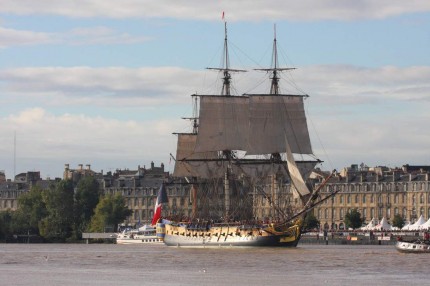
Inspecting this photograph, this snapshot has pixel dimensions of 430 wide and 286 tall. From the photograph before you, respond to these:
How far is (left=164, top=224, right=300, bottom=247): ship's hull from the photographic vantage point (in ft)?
499

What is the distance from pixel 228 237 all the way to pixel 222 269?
59.0m

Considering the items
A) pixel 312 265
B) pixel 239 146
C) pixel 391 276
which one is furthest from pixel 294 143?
pixel 391 276

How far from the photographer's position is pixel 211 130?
17288 cm

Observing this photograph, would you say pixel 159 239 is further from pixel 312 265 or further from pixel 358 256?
pixel 312 265

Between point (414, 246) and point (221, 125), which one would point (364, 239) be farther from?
point (414, 246)

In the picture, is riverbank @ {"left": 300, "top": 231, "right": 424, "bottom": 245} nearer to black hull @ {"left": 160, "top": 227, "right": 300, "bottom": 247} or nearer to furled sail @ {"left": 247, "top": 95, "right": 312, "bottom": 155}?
furled sail @ {"left": 247, "top": 95, "right": 312, "bottom": 155}

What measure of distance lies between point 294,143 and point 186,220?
16535mm

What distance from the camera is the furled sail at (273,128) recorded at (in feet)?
559

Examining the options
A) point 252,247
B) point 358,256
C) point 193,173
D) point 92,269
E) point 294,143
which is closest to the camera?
point 92,269

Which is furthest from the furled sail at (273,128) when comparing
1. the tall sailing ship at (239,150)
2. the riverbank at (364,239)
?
the riverbank at (364,239)

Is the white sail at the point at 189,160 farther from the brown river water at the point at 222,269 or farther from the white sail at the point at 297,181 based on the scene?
the brown river water at the point at 222,269

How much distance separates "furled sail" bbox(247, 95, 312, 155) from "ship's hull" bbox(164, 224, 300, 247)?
11.6 m

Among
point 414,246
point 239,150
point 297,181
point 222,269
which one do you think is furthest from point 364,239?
point 222,269

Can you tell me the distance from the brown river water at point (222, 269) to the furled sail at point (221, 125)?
42.4 metres
